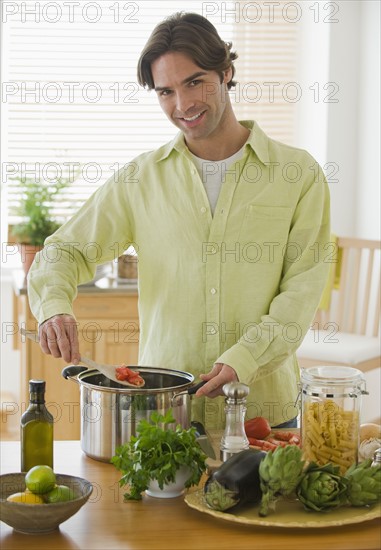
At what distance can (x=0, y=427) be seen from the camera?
4527 millimetres

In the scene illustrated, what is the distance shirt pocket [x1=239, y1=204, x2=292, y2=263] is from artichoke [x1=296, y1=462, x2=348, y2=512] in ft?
2.23

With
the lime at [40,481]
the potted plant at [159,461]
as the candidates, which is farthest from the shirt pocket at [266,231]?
the lime at [40,481]

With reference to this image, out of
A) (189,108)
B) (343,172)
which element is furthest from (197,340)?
(343,172)

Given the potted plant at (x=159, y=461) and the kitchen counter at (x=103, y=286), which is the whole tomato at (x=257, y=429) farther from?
the kitchen counter at (x=103, y=286)

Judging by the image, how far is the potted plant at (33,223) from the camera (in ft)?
13.3

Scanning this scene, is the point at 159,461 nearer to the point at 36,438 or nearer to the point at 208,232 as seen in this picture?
the point at 36,438

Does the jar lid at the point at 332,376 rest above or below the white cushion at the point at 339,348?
above

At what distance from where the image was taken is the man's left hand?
5.90 feet

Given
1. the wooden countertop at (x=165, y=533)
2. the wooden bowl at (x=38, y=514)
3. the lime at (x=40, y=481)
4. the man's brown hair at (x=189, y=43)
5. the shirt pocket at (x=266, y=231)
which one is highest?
the man's brown hair at (x=189, y=43)

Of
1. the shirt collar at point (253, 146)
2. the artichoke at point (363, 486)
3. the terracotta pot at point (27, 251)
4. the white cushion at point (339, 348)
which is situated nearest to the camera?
the artichoke at point (363, 486)

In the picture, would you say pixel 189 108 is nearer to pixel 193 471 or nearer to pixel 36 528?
pixel 193 471

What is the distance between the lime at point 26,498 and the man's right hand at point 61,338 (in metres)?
0.41

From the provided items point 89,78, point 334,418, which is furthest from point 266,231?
point 89,78

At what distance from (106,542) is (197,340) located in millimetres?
788
